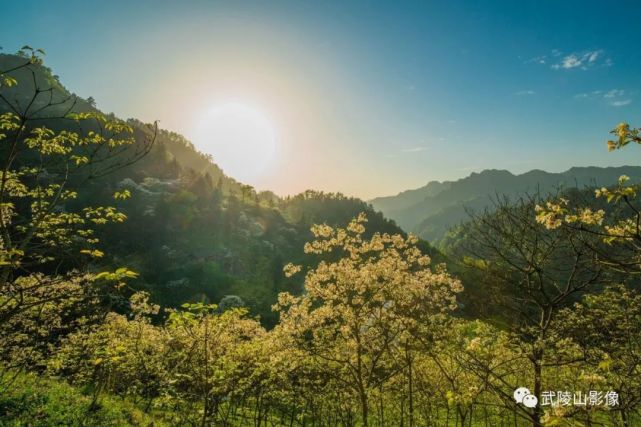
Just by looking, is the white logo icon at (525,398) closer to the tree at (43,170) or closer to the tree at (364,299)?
the tree at (364,299)

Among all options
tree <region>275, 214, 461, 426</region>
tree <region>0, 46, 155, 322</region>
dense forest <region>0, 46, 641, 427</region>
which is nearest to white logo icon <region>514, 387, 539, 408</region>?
dense forest <region>0, 46, 641, 427</region>

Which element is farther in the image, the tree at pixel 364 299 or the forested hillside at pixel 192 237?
the forested hillside at pixel 192 237

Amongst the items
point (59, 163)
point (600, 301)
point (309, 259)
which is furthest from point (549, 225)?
point (309, 259)

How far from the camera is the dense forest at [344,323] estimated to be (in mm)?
6438

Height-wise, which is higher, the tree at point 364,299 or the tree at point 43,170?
the tree at point 43,170

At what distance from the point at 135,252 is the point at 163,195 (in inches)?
1167

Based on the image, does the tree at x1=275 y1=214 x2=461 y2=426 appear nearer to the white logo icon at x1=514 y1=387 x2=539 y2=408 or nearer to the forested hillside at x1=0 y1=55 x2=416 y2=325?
the white logo icon at x1=514 y1=387 x2=539 y2=408

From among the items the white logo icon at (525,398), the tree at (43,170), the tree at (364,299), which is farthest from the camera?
the tree at (364,299)

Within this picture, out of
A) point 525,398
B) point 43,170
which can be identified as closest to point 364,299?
point 525,398

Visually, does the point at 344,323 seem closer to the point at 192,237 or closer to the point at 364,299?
the point at 364,299

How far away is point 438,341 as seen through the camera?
1352 cm

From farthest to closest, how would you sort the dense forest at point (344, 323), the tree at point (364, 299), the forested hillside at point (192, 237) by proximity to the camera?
the forested hillside at point (192, 237), the tree at point (364, 299), the dense forest at point (344, 323)

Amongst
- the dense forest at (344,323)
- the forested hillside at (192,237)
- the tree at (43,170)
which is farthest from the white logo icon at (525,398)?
the forested hillside at (192,237)

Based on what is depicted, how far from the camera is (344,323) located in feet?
47.6
